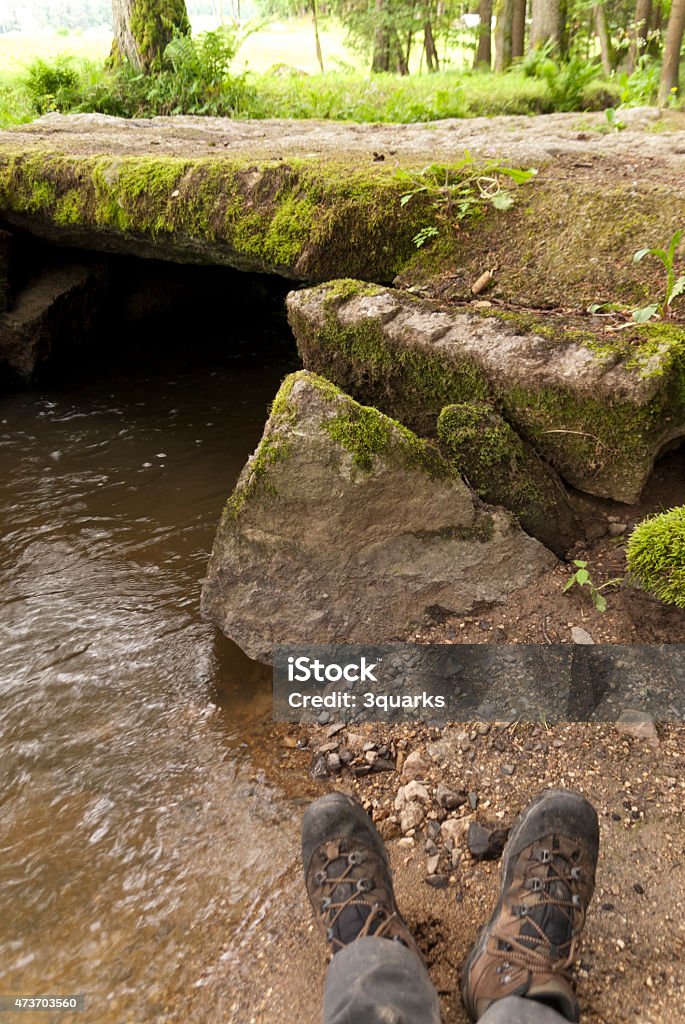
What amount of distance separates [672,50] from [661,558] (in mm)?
8718

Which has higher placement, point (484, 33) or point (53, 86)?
point (484, 33)

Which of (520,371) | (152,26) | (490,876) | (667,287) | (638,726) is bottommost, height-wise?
(490,876)

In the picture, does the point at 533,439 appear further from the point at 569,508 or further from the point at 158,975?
the point at 158,975

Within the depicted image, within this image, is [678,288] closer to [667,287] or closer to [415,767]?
[667,287]

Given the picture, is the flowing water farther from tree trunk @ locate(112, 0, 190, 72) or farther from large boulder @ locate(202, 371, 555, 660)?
tree trunk @ locate(112, 0, 190, 72)

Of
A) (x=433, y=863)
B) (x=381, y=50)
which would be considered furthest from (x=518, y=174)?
(x=381, y=50)

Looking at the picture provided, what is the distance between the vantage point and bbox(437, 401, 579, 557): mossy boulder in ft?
12.0

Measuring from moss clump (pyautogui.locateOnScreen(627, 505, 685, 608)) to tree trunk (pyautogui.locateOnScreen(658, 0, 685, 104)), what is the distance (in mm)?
8257

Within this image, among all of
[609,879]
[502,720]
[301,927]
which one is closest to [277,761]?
[301,927]

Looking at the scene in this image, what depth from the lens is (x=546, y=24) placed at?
13.2 m

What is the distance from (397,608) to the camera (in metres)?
3.60

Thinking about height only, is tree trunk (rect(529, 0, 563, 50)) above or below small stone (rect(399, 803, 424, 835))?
above

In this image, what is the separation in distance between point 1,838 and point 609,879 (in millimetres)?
2553

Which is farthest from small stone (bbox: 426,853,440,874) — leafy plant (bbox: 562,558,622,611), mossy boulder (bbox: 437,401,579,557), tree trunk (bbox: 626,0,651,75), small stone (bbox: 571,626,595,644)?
tree trunk (bbox: 626,0,651,75)
